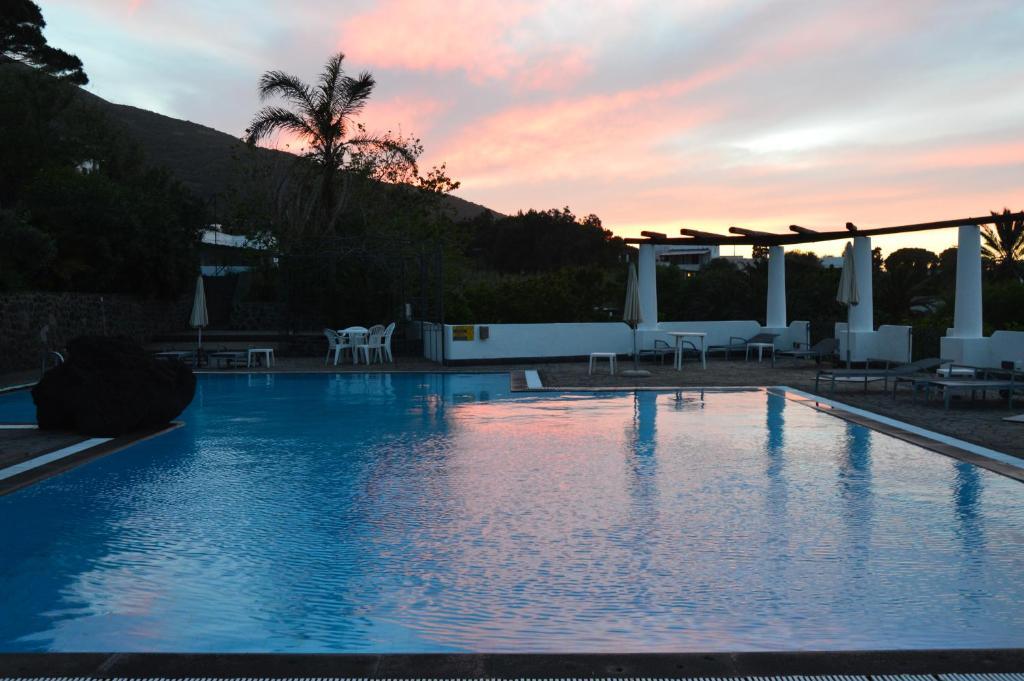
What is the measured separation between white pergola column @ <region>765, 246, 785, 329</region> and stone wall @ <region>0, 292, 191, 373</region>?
1709cm

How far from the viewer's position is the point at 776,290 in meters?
22.8

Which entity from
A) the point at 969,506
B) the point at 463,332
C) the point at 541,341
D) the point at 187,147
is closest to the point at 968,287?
the point at 541,341

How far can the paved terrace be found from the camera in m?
10.2

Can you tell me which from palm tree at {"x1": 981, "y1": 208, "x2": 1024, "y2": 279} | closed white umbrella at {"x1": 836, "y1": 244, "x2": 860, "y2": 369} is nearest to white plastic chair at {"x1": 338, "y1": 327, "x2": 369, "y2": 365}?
closed white umbrella at {"x1": 836, "y1": 244, "x2": 860, "y2": 369}

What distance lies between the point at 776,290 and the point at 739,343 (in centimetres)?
184

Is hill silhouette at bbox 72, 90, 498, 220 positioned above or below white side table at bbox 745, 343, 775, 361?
above

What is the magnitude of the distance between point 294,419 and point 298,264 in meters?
12.7

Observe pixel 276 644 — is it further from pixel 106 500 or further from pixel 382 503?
pixel 106 500

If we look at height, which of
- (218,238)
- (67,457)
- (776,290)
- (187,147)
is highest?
(187,147)

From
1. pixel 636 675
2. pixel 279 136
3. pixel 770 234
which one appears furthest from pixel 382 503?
pixel 279 136

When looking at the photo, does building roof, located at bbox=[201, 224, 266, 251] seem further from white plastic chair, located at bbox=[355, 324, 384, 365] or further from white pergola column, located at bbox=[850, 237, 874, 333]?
white pergola column, located at bbox=[850, 237, 874, 333]

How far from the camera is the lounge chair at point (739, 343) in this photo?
69.9ft

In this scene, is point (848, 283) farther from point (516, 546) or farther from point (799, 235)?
point (516, 546)

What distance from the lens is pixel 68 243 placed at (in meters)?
22.1
